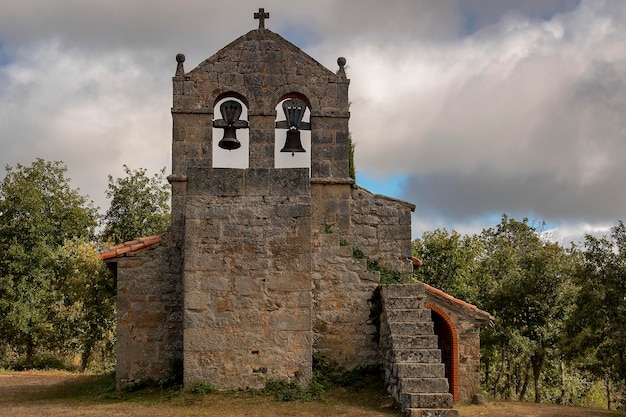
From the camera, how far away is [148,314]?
509 inches

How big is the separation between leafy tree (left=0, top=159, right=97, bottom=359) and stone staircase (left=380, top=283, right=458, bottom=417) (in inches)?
722

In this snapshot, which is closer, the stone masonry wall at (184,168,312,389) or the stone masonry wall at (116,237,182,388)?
the stone masonry wall at (184,168,312,389)

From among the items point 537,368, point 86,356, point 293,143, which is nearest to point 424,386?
point 293,143

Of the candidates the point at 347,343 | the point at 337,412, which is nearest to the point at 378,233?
the point at 347,343

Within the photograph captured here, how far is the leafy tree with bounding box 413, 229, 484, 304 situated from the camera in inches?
988

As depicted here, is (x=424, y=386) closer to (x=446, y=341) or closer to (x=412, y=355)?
(x=412, y=355)

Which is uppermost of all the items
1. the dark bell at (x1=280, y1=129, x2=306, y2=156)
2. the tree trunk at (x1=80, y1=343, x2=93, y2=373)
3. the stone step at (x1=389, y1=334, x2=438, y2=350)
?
the dark bell at (x1=280, y1=129, x2=306, y2=156)

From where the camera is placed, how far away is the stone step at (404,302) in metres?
12.1

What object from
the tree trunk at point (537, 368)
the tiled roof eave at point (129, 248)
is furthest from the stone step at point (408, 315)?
the tree trunk at point (537, 368)

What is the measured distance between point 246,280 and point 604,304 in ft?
24.3

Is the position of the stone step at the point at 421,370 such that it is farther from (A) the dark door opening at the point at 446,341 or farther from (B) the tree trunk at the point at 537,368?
(B) the tree trunk at the point at 537,368

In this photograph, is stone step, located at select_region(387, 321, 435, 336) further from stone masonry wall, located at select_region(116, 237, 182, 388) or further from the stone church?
stone masonry wall, located at select_region(116, 237, 182, 388)

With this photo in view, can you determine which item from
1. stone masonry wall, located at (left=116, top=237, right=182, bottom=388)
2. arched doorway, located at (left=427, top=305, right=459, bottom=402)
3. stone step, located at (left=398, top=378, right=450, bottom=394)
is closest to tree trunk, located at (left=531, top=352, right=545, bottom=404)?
arched doorway, located at (left=427, top=305, right=459, bottom=402)

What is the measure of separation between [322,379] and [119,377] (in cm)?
377
